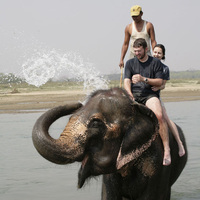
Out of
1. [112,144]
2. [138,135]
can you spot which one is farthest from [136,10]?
[112,144]

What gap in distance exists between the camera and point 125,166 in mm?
5441

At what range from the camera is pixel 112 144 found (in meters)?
5.37

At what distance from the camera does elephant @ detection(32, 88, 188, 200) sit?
16.5ft

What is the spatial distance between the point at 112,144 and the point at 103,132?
17 centimetres

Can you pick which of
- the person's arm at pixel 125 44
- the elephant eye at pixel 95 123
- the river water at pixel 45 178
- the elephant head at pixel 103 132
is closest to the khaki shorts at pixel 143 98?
the elephant head at pixel 103 132

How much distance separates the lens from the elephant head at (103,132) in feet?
16.6

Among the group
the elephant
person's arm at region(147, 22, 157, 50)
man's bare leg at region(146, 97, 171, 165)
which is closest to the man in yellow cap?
person's arm at region(147, 22, 157, 50)

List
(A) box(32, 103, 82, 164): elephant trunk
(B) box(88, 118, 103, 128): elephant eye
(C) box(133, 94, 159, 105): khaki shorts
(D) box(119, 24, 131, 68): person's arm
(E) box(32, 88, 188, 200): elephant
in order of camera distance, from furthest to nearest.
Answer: (D) box(119, 24, 131, 68): person's arm, (C) box(133, 94, 159, 105): khaki shorts, (B) box(88, 118, 103, 128): elephant eye, (E) box(32, 88, 188, 200): elephant, (A) box(32, 103, 82, 164): elephant trunk

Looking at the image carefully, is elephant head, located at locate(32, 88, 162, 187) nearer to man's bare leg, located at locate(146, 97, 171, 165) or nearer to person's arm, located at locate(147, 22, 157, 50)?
man's bare leg, located at locate(146, 97, 171, 165)

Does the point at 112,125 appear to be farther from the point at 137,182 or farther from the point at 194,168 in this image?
the point at 194,168

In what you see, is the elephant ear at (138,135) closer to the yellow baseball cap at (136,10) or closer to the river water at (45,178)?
the yellow baseball cap at (136,10)

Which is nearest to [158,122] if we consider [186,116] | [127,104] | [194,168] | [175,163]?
[127,104]

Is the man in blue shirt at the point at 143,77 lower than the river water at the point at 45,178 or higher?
higher

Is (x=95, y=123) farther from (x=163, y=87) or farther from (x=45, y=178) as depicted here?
(x=45, y=178)
